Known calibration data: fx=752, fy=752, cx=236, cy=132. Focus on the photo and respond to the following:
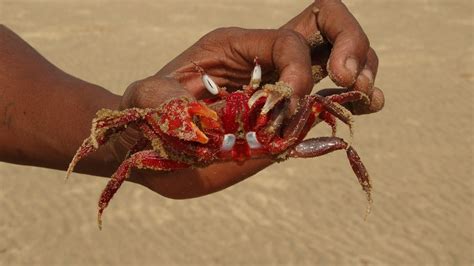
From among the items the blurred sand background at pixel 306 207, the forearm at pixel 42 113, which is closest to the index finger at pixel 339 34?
the forearm at pixel 42 113

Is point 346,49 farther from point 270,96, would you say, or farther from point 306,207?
point 306,207

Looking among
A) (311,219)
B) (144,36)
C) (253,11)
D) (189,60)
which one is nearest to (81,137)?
(189,60)

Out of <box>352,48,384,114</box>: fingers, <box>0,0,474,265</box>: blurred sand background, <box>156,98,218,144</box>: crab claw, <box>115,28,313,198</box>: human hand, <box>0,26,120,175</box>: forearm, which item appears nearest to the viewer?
<box>156,98,218,144</box>: crab claw

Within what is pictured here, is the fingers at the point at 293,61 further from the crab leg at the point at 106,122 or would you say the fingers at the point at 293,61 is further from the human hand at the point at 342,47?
the crab leg at the point at 106,122

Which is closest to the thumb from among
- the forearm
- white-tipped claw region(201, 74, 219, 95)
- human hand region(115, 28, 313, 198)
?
human hand region(115, 28, 313, 198)

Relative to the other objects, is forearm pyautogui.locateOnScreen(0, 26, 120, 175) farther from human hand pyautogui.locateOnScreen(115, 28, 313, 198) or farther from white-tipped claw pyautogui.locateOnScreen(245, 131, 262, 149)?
white-tipped claw pyautogui.locateOnScreen(245, 131, 262, 149)
